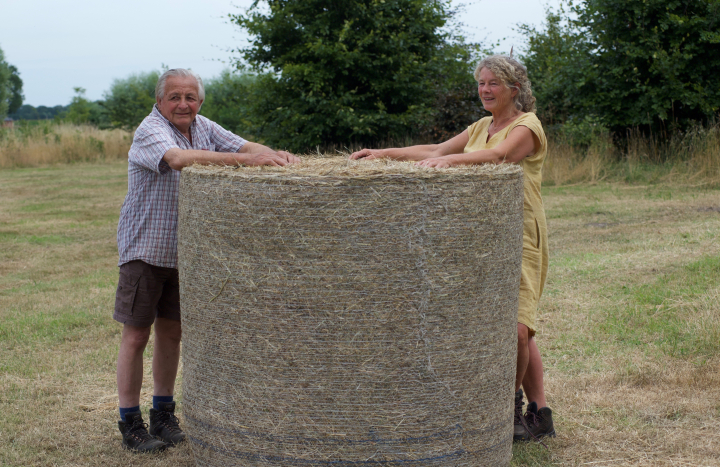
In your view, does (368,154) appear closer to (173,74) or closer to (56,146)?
(173,74)

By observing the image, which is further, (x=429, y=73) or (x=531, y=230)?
(x=429, y=73)

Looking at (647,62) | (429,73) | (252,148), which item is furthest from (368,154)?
(429,73)

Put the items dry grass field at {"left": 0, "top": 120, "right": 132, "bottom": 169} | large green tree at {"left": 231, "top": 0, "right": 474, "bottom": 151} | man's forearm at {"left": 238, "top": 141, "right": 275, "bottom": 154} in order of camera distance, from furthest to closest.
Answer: dry grass field at {"left": 0, "top": 120, "right": 132, "bottom": 169} → large green tree at {"left": 231, "top": 0, "right": 474, "bottom": 151} → man's forearm at {"left": 238, "top": 141, "right": 275, "bottom": 154}

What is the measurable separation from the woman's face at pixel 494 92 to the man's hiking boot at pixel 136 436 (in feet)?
7.70

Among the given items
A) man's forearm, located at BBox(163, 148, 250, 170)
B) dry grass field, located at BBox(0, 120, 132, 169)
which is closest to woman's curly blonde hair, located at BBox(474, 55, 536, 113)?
man's forearm, located at BBox(163, 148, 250, 170)

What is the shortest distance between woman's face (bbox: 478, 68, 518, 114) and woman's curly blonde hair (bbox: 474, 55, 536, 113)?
0.02 m

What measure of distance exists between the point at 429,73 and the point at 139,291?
14.4 metres

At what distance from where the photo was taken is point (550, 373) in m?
4.61

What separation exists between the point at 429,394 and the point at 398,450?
0.79ft

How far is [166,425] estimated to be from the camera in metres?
3.74

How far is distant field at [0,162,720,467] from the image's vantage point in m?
3.63

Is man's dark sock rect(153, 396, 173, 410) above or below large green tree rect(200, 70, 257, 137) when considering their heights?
below

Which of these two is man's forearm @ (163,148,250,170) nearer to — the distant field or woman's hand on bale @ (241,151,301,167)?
woman's hand on bale @ (241,151,301,167)

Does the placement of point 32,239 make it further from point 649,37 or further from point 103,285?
point 649,37
